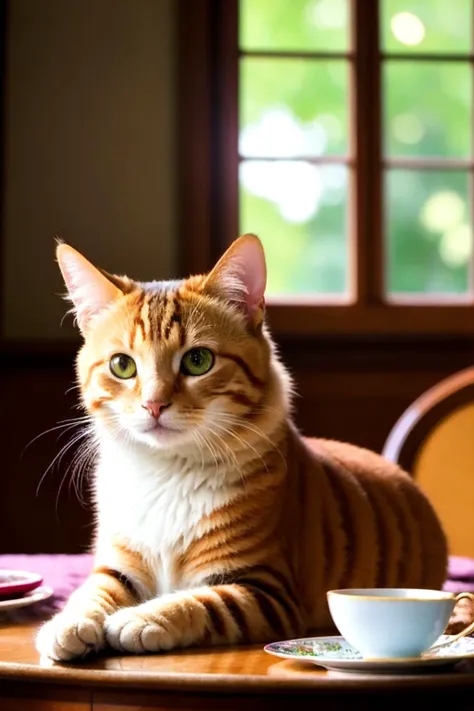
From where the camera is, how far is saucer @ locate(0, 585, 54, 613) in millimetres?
1232

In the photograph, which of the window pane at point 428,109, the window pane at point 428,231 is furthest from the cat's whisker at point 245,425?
the window pane at point 428,109

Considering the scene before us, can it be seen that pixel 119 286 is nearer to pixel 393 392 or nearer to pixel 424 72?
pixel 393 392

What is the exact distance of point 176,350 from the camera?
1.24m

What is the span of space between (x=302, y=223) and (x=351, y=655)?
2339 mm

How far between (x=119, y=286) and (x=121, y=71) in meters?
1.80

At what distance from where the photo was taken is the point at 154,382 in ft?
3.98

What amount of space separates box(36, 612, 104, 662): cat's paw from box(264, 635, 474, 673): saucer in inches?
6.5

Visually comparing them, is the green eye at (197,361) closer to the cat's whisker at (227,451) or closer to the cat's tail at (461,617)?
the cat's whisker at (227,451)

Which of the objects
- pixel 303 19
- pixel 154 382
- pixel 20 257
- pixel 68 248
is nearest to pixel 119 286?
pixel 68 248

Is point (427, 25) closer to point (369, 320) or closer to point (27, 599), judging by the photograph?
point (369, 320)

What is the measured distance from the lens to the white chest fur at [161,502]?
126 centimetres

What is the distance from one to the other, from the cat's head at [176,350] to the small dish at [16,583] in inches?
8.4

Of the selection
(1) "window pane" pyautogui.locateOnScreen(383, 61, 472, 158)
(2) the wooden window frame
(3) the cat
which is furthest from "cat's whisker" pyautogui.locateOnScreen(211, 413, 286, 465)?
(1) "window pane" pyautogui.locateOnScreen(383, 61, 472, 158)

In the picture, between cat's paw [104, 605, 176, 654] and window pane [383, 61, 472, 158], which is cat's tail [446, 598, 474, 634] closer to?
cat's paw [104, 605, 176, 654]
